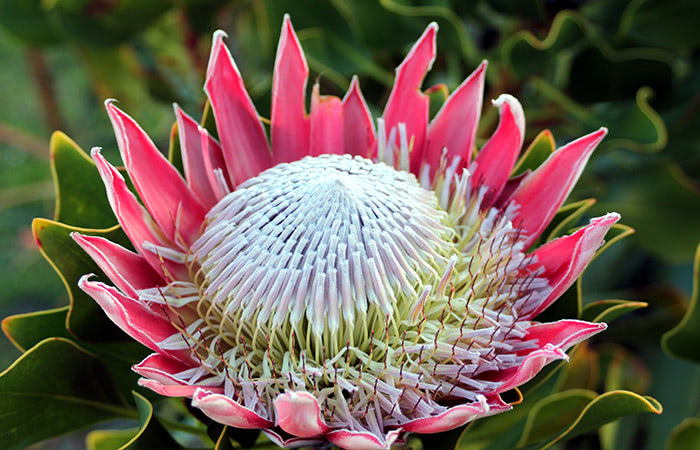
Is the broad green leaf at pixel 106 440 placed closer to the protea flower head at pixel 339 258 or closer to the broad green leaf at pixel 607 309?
the protea flower head at pixel 339 258

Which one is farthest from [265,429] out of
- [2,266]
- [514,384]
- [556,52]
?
[2,266]

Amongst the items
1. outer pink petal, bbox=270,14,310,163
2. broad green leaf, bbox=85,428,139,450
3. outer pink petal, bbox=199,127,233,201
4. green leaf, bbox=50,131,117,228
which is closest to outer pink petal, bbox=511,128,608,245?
outer pink petal, bbox=270,14,310,163

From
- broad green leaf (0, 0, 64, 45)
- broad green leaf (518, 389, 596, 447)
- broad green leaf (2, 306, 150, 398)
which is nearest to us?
broad green leaf (2, 306, 150, 398)

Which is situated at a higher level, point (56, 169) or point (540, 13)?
point (540, 13)

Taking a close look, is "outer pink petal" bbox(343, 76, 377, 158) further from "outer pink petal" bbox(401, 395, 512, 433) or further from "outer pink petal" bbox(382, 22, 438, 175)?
"outer pink petal" bbox(401, 395, 512, 433)

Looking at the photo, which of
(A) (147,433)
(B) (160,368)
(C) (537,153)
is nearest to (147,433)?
(A) (147,433)

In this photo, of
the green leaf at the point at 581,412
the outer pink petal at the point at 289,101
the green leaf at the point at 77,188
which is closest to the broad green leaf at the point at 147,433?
the green leaf at the point at 77,188

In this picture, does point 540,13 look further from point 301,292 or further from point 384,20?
point 301,292

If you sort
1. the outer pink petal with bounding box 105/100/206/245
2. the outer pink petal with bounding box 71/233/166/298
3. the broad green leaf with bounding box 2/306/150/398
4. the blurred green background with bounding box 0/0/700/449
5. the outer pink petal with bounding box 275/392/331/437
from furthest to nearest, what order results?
the blurred green background with bounding box 0/0/700/449 < the broad green leaf with bounding box 2/306/150/398 < the outer pink petal with bounding box 105/100/206/245 < the outer pink petal with bounding box 71/233/166/298 < the outer pink petal with bounding box 275/392/331/437
